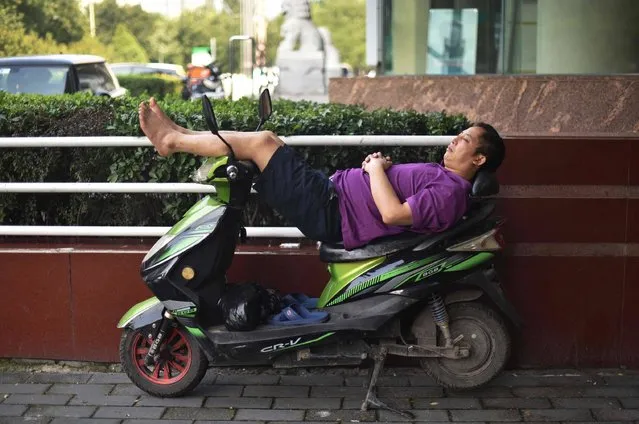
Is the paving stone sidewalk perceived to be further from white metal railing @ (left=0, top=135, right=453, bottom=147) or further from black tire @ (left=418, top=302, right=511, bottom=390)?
→ white metal railing @ (left=0, top=135, right=453, bottom=147)

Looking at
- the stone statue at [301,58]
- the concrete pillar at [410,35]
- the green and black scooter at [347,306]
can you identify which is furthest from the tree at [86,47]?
the green and black scooter at [347,306]

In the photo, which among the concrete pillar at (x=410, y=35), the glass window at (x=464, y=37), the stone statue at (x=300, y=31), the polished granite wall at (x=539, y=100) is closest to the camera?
the polished granite wall at (x=539, y=100)

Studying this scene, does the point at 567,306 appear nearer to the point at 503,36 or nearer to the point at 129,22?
the point at 503,36

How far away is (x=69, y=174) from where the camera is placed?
583 cm

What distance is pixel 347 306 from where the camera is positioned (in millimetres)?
4879

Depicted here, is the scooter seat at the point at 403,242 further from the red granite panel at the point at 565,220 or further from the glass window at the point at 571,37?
the glass window at the point at 571,37

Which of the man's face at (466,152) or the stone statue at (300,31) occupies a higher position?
the stone statue at (300,31)

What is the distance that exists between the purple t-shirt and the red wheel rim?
1025mm

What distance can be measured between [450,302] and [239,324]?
107 cm

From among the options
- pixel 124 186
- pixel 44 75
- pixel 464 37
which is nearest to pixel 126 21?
pixel 44 75

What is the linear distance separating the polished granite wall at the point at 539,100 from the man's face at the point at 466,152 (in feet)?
9.59

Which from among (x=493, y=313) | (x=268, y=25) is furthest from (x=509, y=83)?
(x=268, y=25)

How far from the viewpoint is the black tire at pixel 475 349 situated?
4.99 m

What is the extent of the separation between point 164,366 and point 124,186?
1.05m
